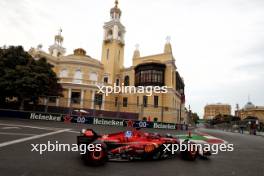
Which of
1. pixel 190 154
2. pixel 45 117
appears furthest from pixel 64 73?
pixel 190 154

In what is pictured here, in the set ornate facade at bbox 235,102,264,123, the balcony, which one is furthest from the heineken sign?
ornate facade at bbox 235,102,264,123

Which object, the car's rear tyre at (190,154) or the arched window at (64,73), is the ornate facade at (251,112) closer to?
the arched window at (64,73)

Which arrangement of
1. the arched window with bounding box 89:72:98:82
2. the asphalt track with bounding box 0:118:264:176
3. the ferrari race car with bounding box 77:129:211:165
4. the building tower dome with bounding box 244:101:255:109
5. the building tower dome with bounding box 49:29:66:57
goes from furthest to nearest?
the building tower dome with bounding box 244:101:255:109
the building tower dome with bounding box 49:29:66:57
the arched window with bounding box 89:72:98:82
the ferrari race car with bounding box 77:129:211:165
the asphalt track with bounding box 0:118:264:176

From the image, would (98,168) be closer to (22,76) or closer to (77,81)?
(22,76)

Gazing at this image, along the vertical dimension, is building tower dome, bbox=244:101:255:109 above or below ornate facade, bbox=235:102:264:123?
above

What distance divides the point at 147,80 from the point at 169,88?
5.14 metres

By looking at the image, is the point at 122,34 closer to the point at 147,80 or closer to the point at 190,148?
the point at 147,80

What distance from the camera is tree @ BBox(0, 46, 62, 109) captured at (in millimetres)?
28406

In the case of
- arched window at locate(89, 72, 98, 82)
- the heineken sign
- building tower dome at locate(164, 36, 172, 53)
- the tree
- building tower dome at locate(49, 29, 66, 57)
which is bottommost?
the heineken sign

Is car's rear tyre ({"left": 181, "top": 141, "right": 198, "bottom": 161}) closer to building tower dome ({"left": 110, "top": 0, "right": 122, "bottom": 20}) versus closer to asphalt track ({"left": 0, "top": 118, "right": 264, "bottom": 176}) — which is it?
asphalt track ({"left": 0, "top": 118, "right": 264, "bottom": 176})

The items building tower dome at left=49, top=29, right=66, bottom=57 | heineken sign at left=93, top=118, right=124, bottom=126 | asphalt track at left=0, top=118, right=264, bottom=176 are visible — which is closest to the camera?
asphalt track at left=0, top=118, right=264, bottom=176

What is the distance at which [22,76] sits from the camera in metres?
29.2

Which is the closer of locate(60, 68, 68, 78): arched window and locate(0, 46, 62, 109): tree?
locate(0, 46, 62, 109): tree

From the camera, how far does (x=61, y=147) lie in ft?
29.5
